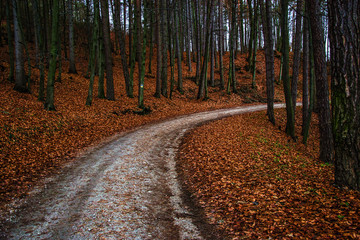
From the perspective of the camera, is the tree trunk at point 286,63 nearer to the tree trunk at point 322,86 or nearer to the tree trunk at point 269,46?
the tree trunk at point 269,46

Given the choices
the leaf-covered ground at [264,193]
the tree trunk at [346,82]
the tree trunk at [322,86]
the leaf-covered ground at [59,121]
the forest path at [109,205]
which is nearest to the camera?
the leaf-covered ground at [264,193]

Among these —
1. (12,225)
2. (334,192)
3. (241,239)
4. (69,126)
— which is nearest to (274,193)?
(334,192)

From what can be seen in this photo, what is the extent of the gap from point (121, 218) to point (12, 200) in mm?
2753

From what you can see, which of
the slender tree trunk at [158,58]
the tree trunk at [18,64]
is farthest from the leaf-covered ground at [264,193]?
the tree trunk at [18,64]

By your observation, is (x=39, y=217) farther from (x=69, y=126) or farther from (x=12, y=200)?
(x=69, y=126)

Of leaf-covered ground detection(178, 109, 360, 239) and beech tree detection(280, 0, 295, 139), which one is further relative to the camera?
beech tree detection(280, 0, 295, 139)

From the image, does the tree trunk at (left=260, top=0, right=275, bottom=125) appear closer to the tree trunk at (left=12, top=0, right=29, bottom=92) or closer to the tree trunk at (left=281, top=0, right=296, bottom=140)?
the tree trunk at (left=281, top=0, right=296, bottom=140)

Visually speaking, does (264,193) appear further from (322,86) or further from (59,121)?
(59,121)

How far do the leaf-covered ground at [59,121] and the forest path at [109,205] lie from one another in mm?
816

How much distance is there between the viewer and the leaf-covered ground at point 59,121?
6.62m

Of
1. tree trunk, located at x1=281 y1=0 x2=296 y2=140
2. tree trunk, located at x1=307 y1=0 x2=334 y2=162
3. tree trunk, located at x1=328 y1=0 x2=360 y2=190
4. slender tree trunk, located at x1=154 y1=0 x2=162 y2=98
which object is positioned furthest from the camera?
slender tree trunk, located at x1=154 y1=0 x2=162 y2=98

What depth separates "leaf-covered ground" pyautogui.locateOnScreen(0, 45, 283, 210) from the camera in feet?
21.7

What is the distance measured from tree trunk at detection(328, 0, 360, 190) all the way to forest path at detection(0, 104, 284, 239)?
332 cm

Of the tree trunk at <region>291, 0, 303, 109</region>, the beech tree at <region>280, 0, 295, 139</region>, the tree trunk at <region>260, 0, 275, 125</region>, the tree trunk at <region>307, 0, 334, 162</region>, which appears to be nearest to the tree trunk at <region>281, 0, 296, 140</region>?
the beech tree at <region>280, 0, 295, 139</region>
